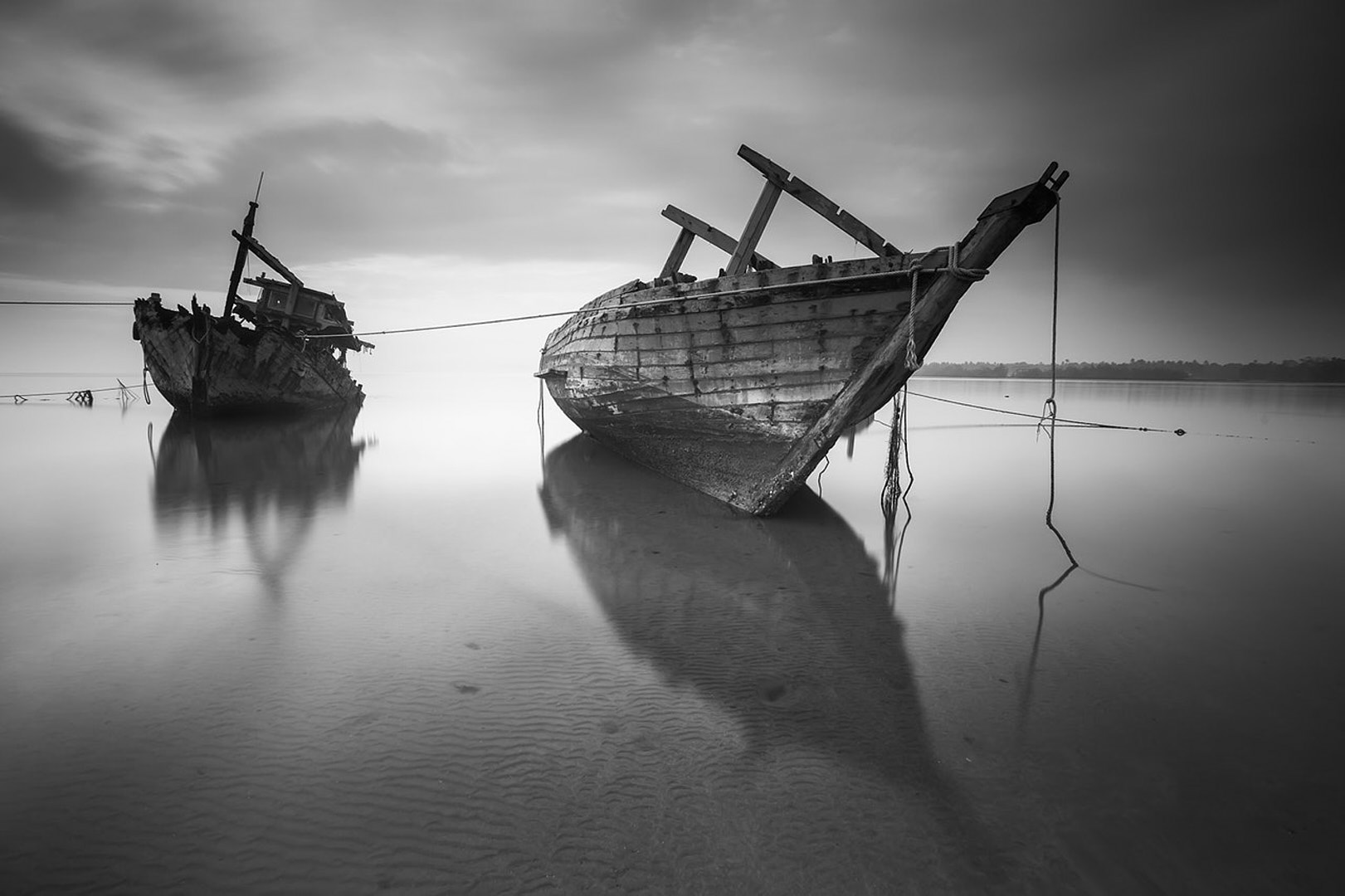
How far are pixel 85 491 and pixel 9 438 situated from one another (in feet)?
33.4

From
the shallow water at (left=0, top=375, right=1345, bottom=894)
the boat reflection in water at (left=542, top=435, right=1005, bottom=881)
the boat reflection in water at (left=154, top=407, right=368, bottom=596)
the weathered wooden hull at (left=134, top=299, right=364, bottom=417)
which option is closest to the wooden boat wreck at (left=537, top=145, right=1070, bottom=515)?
the boat reflection in water at (left=542, top=435, right=1005, bottom=881)

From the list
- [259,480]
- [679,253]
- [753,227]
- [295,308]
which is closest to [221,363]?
[295,308]

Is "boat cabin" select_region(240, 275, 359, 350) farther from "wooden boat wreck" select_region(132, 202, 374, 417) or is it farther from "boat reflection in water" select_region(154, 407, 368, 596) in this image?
"boat reflection in water" select_region(154, 407, 368, 596)

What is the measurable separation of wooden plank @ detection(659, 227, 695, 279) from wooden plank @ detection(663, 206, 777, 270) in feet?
0.40

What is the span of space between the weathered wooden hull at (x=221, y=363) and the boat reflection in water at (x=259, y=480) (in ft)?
3.53

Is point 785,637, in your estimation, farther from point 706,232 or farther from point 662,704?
point 706,232

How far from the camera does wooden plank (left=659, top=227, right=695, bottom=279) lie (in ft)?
32.8

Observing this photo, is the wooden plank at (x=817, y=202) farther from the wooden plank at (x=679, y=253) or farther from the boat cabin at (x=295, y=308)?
the boat cabin at (x=295, y=308)

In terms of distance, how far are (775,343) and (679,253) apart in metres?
4.18

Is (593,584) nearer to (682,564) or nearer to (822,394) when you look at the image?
(682,564)

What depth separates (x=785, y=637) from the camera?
4.00m

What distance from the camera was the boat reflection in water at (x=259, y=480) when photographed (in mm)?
6406

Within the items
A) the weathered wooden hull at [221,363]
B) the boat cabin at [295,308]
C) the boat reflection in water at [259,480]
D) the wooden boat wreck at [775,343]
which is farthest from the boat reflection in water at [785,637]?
the boat cabin at [295,308]

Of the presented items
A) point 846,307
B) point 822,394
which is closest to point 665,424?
point 822,394
